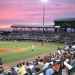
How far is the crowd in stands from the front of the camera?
5227 millimetres

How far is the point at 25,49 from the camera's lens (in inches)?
206

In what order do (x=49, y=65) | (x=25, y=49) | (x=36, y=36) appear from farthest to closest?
(x=49, y=65) → (x=36, y=36) → (x=25, y=49)

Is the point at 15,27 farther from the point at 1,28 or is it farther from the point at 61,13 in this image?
the point at 61,13

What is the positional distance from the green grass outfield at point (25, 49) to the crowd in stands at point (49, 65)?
9 cm

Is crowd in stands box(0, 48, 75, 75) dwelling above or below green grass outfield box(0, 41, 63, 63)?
below

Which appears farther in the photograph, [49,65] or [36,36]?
[49,65]

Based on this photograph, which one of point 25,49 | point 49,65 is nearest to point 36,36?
point 25,49

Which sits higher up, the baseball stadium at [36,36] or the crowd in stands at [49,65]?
the baseball stadium at [36,36]

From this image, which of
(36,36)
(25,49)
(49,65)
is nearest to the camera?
(25,49)

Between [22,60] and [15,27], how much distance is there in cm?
54

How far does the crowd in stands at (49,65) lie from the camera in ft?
17.1

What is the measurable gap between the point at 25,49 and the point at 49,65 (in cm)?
51

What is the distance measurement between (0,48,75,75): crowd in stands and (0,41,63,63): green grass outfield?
0.29ft

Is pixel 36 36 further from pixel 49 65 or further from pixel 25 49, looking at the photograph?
pixel 49 65
